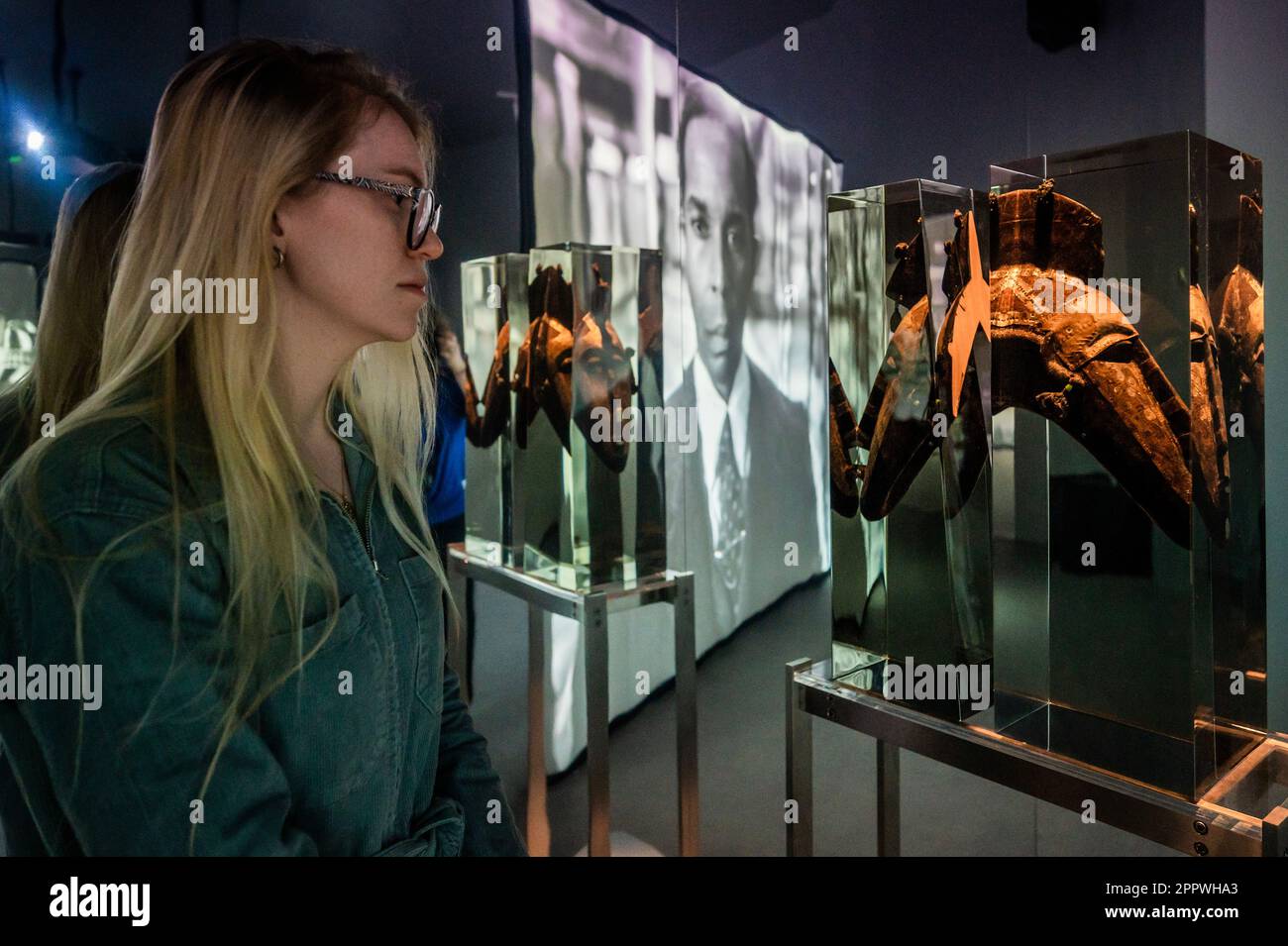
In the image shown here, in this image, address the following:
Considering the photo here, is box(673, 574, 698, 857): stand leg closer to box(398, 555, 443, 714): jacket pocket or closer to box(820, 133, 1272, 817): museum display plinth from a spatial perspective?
box(820, 133, 1272, 817): museum display plinth

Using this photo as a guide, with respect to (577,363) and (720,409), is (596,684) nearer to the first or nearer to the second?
(577,363)

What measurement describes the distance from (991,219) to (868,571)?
0.60 m

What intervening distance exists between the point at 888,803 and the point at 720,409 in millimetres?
1582

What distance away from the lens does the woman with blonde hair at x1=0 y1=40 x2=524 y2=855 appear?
0.82 meters

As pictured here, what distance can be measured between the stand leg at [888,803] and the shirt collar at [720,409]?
1.46m

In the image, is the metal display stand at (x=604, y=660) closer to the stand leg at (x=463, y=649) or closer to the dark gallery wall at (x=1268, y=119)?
the stand leg at (x=463, y=649)

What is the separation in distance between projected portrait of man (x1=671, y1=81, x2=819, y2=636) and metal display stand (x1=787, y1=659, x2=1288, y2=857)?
1308mm

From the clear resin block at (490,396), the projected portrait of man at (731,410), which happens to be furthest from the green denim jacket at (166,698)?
the projected portrait of man at (731,410)

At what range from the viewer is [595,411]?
2.28 m

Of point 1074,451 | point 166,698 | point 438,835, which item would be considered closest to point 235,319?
point 166,698

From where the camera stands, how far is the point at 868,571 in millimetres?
1533

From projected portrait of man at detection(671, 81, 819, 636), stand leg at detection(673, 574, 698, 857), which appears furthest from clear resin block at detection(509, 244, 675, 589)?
projected portrait of man at detection(671, 81, 819, 636)

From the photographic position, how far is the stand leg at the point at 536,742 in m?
2.86

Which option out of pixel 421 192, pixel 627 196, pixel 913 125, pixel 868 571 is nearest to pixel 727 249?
pixel 627 196
